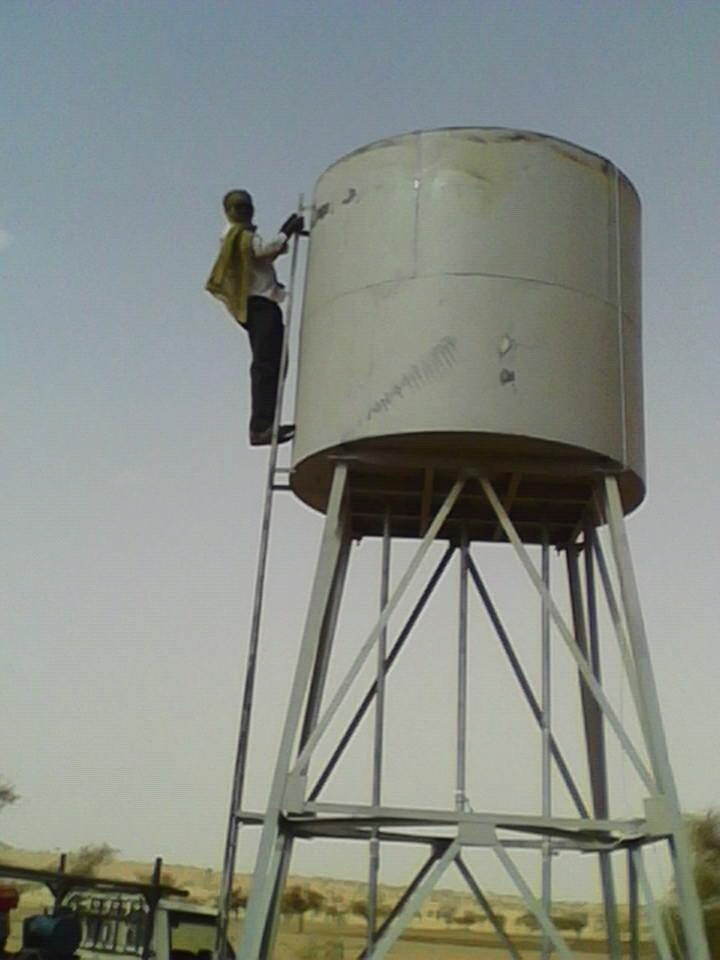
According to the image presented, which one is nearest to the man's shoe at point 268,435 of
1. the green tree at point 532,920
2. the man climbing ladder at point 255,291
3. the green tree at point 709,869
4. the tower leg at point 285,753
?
the man climbing ladder at point 255,291

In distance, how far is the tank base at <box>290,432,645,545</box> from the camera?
29.2 ft

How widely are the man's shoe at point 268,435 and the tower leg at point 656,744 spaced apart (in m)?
2.54

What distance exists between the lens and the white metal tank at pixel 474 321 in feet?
28.7

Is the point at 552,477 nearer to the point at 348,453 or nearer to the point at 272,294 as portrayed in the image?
Answer: the point at 348,453

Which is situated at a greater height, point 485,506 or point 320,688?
point 485,506

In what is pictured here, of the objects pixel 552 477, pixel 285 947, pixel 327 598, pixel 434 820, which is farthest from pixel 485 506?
pixel 285 947

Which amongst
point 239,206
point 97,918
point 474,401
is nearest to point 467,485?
point 474,401

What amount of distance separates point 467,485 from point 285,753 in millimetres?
2634

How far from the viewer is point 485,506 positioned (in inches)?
412

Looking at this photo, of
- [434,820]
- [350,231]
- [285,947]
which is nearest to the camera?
[434,820]

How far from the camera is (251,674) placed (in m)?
8.97

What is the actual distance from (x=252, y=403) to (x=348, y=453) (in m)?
1.38

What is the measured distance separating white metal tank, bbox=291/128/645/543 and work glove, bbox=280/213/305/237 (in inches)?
14.9

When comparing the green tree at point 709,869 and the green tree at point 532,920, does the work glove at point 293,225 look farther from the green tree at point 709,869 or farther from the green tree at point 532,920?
the green tree at point 709,869
